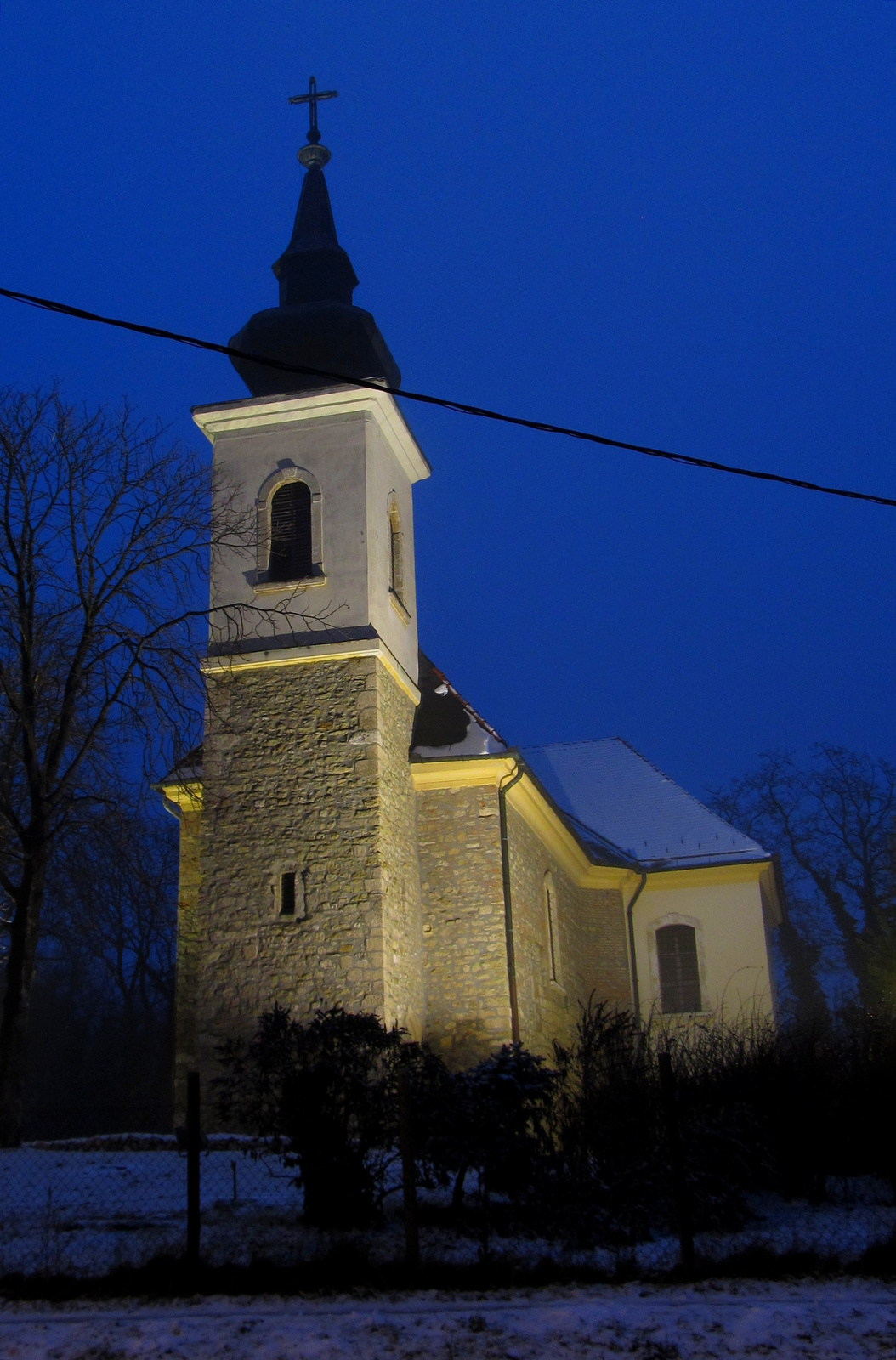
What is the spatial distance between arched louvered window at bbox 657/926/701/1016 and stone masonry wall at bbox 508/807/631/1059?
2.47 ft

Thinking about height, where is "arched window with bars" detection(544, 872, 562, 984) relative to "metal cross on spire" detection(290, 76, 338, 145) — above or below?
below

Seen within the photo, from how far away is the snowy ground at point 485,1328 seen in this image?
6488 millimetres

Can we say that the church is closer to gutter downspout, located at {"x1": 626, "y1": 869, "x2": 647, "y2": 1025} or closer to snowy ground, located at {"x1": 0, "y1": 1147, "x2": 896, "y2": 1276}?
gutter downspout, located at {"x1": 626, "y1": 869, "x2": 647, "y2": 1025}

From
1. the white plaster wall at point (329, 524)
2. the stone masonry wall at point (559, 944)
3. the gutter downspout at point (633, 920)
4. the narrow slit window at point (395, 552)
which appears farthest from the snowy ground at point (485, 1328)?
the gutter downspout at point (633, 920)

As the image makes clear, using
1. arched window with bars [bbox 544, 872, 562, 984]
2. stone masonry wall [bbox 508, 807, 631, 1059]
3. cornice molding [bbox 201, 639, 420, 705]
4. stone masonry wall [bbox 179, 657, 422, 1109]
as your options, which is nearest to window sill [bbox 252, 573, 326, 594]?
cornice molding [bbox 201, 639, 420, 705]

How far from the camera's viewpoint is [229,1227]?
9086 mm

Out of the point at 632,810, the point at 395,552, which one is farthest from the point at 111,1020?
the point at 395,552

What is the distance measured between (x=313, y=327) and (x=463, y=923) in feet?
30.5

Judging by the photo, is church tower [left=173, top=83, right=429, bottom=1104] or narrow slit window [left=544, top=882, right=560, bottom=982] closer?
church tower [left=173, top=83, right=429, bottom=1104]

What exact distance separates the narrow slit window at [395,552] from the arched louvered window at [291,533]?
5.06 ft

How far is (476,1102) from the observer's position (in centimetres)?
923

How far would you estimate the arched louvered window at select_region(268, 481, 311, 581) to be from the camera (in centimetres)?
1811

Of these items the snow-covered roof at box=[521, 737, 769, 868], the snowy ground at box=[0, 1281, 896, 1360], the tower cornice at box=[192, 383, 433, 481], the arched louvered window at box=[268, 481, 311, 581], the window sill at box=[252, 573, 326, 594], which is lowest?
the snowy ground at box=[0, 1281, 896, 1360]

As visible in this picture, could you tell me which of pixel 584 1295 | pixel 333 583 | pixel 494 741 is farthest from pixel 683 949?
pixel 584 1295
